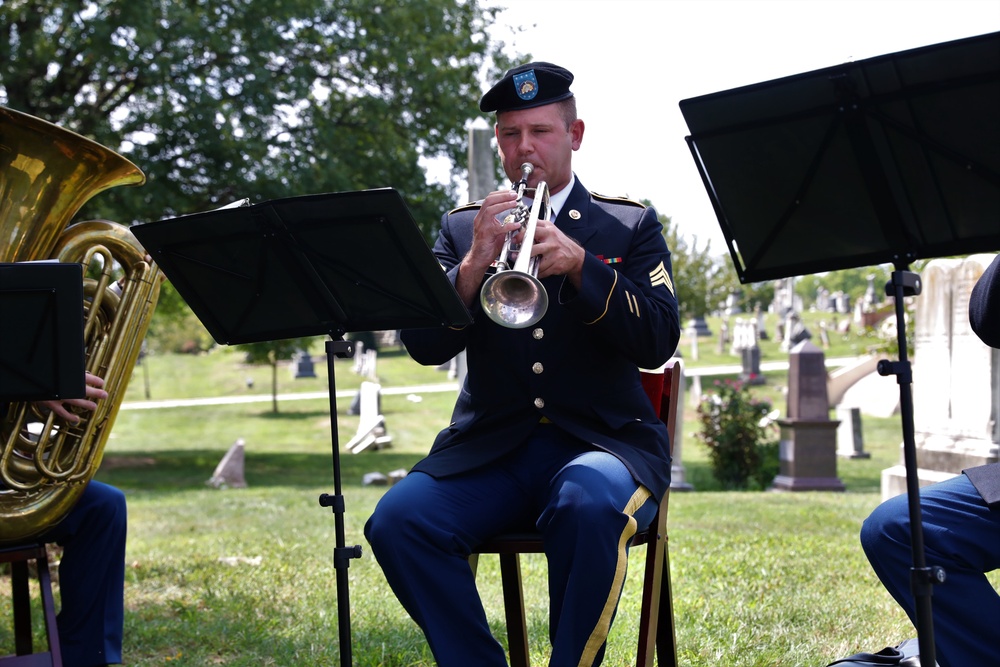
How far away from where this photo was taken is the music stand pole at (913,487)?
2533 millimetres

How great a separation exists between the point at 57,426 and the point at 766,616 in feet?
9.63

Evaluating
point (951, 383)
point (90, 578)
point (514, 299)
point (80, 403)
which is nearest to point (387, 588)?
point (90, 578)

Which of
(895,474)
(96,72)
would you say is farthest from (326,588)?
(96,72)

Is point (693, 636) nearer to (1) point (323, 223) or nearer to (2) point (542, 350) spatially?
(2) point (542, 350)

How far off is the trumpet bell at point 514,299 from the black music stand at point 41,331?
116 centimetres

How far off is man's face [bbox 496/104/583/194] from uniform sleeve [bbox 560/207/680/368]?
39 cm

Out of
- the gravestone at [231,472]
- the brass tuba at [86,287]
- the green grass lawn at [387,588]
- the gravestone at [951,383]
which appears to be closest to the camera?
the brass tuba at [86,287]

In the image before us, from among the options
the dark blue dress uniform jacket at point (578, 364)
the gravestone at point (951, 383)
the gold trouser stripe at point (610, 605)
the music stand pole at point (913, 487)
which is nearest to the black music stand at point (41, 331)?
the dark blue dress uniform jacket at point (578, 364)

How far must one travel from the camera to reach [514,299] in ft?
9.51

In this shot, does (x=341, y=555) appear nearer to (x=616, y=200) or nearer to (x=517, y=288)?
(x=517, y=288)

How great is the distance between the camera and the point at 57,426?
379 cm

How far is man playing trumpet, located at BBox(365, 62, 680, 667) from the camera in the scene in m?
2.90

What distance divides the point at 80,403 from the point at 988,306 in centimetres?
293

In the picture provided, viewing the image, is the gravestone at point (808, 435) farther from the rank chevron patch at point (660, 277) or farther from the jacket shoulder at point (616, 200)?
the rank chevron patch at point (660, 277)
